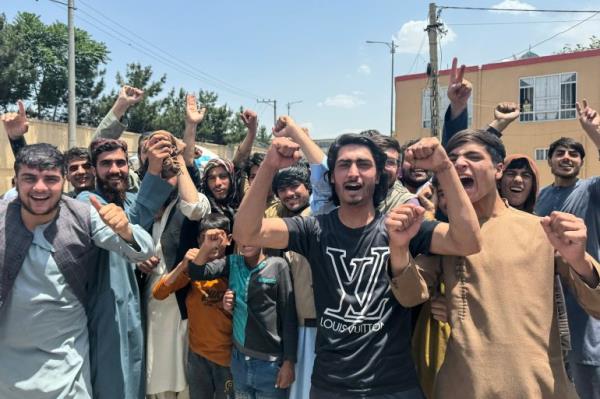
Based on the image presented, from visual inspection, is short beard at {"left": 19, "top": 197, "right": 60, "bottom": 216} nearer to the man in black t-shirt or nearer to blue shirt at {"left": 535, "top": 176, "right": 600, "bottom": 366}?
the man in black t-shirt

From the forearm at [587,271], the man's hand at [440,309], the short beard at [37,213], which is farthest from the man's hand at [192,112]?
the forearm at [587,271]

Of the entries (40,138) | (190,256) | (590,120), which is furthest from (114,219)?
(40,138)

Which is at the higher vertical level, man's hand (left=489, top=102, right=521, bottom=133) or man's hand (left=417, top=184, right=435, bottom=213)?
man's hand (left=489, top=102, right=521, bottom=133)

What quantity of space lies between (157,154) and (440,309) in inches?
68.4

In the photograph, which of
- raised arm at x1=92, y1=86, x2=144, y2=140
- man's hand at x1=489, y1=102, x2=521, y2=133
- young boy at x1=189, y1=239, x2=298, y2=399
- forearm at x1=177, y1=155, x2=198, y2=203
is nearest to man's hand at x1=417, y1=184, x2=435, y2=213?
young boy at x1=189, y1=239, x2=298, y2=399

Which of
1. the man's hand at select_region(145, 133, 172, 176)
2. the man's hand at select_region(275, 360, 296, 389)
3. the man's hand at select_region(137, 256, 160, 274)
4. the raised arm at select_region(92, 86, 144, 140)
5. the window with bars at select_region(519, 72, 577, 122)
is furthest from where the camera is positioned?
the window with bars at select_region(519, 72, 577, 122)

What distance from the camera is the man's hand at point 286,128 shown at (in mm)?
3127

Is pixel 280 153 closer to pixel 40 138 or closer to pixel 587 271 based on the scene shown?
pixel 587 271

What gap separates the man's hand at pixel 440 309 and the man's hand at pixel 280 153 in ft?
3.07

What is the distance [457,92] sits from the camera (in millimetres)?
3430

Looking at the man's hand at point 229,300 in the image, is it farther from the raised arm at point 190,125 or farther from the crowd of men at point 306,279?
the raised arm at point 190,125

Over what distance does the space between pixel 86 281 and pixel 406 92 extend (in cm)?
2610

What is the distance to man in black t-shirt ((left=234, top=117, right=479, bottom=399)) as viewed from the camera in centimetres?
210

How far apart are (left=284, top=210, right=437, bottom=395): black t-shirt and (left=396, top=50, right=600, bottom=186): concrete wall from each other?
23.2 metres
